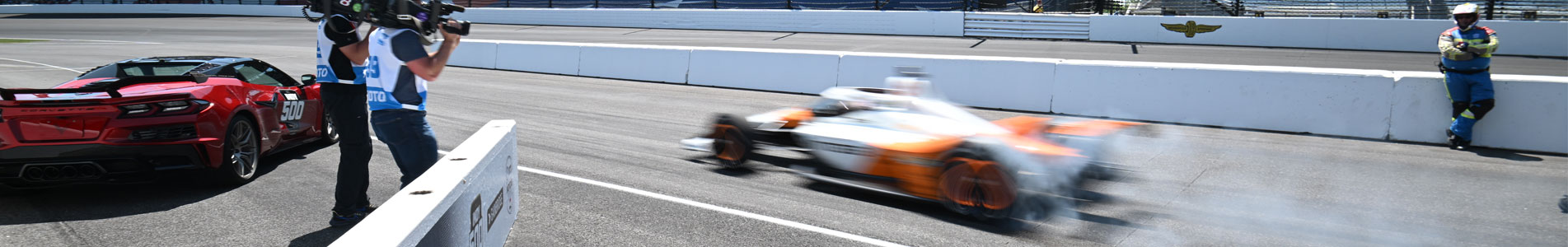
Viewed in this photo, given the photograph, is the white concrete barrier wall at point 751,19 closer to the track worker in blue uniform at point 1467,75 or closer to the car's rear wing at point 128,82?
the track worker in blue uniform at point 1467,75

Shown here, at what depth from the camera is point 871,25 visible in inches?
1075

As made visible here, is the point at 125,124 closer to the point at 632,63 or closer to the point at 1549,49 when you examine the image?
the point at 632,63

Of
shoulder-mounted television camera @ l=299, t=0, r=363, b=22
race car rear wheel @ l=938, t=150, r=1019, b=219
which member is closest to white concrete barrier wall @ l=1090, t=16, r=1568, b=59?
race car rear wheel @ l=938, t=150, r=1019, b=219

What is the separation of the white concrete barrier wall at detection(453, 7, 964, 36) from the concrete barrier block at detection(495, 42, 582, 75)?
38.6 ft

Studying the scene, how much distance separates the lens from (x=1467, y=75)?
8.48m

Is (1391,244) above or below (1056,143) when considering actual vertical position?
below

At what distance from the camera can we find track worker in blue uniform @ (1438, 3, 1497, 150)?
8344 millimetres

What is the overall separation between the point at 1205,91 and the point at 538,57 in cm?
1119

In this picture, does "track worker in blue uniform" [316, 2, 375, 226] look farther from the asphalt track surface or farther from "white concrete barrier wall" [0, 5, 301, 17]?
"white concrete barrier wall" [0, 5, 301, 17]

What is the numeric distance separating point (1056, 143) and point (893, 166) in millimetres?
1005

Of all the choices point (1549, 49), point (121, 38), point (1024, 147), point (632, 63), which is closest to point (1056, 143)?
point (1024, 147)

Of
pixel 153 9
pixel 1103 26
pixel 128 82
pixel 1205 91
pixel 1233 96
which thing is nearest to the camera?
pixel 128 82

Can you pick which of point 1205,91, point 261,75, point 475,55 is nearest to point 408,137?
point 261,75

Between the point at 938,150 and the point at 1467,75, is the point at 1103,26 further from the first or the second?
the point at 938,150
